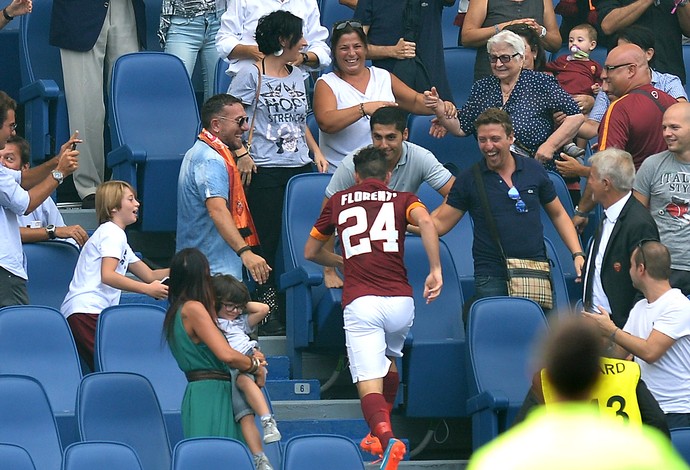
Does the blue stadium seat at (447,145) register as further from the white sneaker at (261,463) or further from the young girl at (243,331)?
the white sneaker at (261,463)

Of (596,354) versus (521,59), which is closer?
(596,354)

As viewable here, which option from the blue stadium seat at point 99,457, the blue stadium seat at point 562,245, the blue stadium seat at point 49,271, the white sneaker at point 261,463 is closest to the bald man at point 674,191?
the blue stadium seat at point 562,245

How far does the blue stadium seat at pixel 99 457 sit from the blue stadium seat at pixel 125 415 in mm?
674

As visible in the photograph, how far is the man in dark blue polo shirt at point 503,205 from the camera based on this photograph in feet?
20.8

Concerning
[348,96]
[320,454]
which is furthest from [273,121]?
[320,454]

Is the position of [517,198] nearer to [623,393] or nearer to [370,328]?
[370,328]

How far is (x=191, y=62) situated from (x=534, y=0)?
6.93 feet

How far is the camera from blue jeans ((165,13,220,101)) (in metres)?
8.10

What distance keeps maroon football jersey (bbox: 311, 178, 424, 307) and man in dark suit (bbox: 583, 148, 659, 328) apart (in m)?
0.90

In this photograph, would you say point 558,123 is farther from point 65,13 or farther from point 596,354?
point 596,354

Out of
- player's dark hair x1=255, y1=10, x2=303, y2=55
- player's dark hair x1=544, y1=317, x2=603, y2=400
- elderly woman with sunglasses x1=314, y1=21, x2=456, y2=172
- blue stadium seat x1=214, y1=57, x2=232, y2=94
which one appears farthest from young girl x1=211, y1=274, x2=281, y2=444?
player's dark hair x1=544, y1=317, x2=603, y2=400

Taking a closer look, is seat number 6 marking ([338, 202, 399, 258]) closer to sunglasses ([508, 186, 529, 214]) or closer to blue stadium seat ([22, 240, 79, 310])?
sunglasses ([508, 186, 529, 214])

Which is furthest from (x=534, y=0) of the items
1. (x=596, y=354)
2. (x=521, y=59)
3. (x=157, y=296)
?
(x=596, y=354)

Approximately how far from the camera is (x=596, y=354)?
1.40 meters
